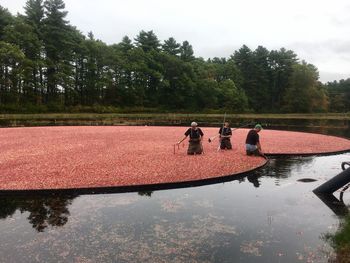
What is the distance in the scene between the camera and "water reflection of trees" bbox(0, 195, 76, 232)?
26.8 feet

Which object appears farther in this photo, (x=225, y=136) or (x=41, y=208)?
(x=225, y=136)

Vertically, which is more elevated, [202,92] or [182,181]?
[202,92]

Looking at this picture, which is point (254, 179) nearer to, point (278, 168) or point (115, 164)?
point (278, 168)

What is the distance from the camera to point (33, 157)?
16125 mm

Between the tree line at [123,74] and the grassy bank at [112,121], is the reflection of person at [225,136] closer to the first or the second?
the grassy bank at [112,121]

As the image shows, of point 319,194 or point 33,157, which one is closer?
point 319,194

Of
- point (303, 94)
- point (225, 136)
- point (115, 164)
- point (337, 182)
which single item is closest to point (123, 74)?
point (303, 94)

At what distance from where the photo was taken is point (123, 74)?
71.5m

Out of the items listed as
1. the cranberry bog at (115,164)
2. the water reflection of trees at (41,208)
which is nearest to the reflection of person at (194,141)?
the cranberry bog at (115,164)

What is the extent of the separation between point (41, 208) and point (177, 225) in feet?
12.4

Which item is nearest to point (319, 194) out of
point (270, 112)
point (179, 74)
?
point (179, 74)

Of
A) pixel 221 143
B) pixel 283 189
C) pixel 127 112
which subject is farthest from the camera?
pixel 127 112

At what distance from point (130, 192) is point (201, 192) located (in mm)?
2220

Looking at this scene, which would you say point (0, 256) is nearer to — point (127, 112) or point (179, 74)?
point (127, 112)
